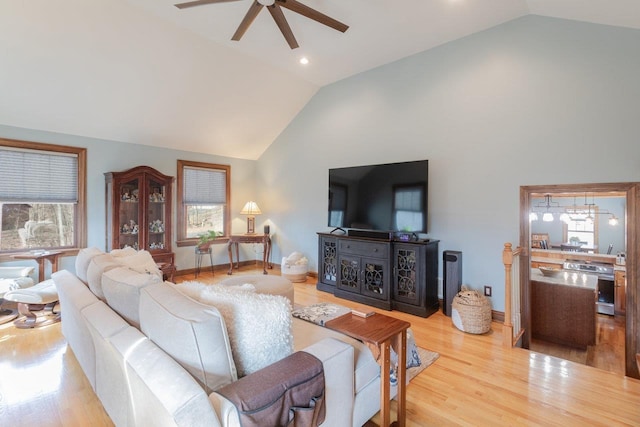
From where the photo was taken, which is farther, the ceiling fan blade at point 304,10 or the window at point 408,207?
the window at point 408,207

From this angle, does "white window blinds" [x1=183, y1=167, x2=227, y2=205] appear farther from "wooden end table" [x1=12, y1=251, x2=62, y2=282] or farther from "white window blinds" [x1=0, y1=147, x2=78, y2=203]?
"wooden end table" [x1=12, y1=251, x2=62, y2=282]

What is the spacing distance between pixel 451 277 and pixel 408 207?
3.34ft

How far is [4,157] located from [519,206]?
649 cm

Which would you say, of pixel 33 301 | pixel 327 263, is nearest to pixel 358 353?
pixel 327 263

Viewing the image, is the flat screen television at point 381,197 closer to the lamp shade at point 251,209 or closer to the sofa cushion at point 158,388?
the lamp shade at point 251,209

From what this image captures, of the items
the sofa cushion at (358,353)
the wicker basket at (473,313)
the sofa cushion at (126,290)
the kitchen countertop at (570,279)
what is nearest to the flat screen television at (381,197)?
the wicker basket at (473,313)

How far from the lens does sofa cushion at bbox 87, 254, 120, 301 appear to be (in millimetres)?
2270

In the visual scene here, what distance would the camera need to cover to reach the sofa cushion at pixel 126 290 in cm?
177

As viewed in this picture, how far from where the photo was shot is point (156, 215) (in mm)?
5215

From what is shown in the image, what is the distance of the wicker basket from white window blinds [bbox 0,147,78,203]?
550 centimetres

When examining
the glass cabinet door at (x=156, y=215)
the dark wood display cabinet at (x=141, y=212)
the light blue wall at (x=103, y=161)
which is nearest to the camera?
the light blue wall at (x=103, y=161)

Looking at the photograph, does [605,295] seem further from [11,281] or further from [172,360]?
[11,281]

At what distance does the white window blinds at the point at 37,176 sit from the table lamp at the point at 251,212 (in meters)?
2.80

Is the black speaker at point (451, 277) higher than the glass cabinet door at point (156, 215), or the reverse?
the glass cabinet door at point (156, 215)
